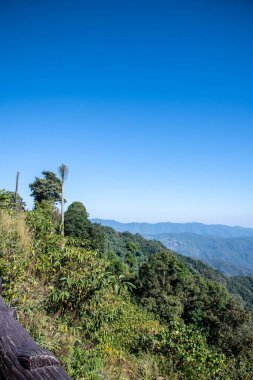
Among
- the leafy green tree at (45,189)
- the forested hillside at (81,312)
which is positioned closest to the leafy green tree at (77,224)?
the leafy green tree at (45,189)

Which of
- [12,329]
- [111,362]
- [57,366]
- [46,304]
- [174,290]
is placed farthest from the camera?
[174,290]

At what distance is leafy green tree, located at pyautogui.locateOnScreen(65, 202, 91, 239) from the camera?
112 feet

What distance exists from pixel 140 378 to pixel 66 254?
2.67 meters

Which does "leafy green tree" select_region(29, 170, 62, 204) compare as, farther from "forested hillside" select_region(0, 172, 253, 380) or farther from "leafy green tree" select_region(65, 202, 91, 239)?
"forested hillside" select_region(0, 172, 253, 380)

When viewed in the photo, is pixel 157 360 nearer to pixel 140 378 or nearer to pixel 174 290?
pixel 140 378

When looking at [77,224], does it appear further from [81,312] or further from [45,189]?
[81,312]

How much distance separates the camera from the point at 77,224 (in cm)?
3488

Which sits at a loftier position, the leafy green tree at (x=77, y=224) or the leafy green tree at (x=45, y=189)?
the leafy green tree at (x=45, y=189)

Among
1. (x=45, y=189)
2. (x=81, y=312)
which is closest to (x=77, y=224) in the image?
(x=45, y=189)

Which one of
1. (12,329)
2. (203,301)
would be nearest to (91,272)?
(12,329)

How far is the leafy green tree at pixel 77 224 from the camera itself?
34.0 metres

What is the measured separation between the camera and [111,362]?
5281 mm

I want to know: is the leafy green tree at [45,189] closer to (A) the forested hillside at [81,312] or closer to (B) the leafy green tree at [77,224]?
(B) the leafy green tree at [77,224]

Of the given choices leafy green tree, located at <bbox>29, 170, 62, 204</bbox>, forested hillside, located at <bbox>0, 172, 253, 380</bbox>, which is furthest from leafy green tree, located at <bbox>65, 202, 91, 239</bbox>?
forested hillside, located at <bbox>0, 172, 253, 380</bbox>
